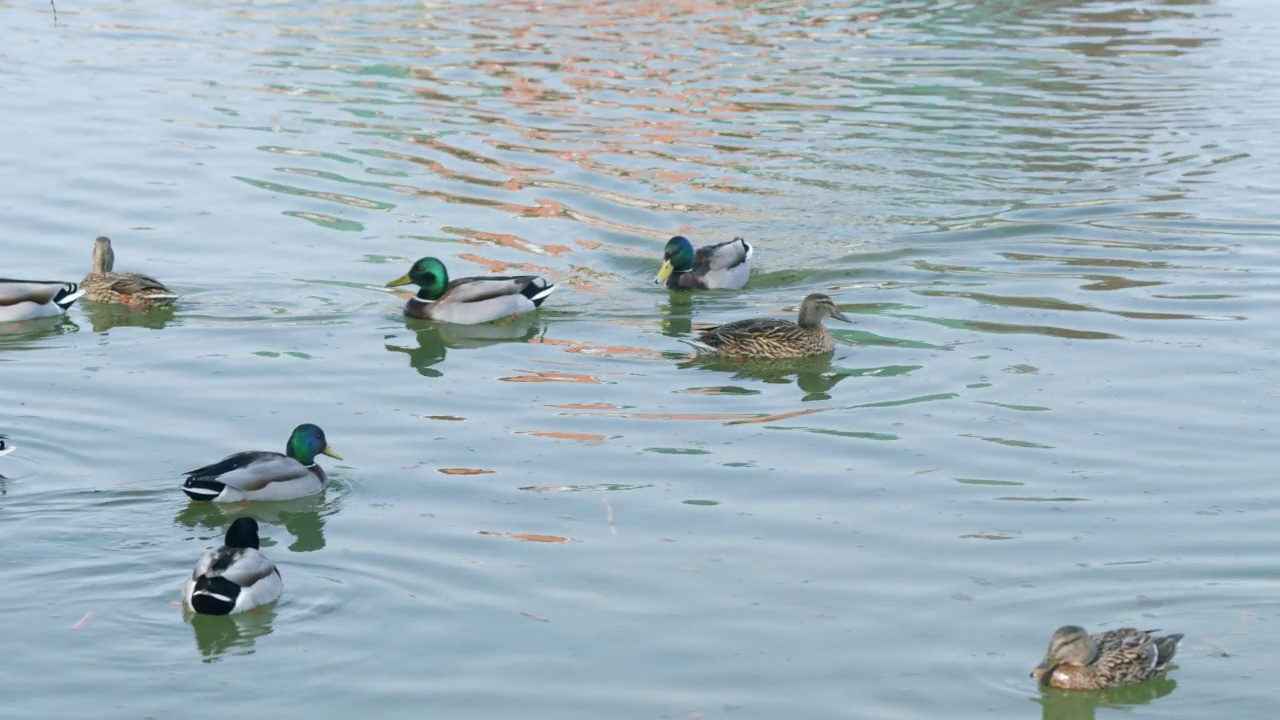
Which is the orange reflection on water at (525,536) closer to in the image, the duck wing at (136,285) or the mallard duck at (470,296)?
the mallard duck at (470,296)

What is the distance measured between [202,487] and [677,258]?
7371mm

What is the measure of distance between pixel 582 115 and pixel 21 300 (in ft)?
37.7

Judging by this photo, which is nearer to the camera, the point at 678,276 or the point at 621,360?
the point at 621,360

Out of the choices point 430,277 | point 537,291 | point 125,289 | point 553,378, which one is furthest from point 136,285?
point 553,378

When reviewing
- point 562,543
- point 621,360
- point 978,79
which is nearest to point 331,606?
point 562,543

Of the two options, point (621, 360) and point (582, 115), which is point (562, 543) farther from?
point (582, 115)

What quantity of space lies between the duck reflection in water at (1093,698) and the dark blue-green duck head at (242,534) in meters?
3.98

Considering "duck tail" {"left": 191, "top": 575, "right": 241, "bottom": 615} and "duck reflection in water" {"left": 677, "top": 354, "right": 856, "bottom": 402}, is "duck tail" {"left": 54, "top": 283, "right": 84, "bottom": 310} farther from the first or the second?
"duck tail" {"left": 191, "top": 575, "right": 241, "bottom": 615}

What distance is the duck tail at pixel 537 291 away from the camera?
16.4 meters

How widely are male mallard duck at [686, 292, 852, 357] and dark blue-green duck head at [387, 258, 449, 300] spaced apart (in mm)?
2664

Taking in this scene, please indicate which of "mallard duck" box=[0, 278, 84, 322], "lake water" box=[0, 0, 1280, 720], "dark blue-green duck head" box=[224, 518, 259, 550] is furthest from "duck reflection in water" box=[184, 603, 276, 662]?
"mallard duck" box=[0, 278, 84, 322]

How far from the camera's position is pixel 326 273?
57.5 feet

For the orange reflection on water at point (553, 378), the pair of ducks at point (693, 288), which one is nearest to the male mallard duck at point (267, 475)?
the orange reflection on water at point (553, 378)

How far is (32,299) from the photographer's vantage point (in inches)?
621
